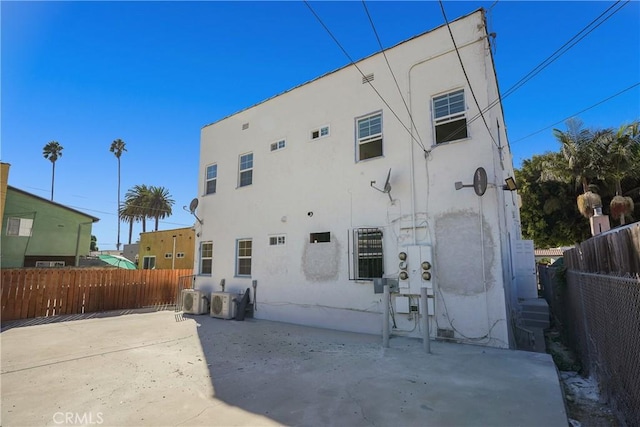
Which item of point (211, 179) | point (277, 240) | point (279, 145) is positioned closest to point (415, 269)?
point (277, 240)

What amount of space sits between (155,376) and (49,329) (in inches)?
236

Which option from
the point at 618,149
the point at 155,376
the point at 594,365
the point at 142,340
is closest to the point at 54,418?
the point at 155,376

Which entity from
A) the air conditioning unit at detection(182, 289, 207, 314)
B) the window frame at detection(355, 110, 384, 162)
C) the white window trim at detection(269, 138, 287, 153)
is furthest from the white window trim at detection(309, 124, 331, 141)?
the air conditioning unit at detection(182, 289, 207, 314)

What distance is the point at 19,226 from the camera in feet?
63.8

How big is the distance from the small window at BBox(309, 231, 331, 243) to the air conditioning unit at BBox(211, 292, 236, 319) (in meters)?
3.27

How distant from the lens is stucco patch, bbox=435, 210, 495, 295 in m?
6.65

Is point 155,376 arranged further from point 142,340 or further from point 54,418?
point 142,340

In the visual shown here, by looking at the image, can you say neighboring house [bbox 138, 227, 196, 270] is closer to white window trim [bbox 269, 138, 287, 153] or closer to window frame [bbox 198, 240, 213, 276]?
window frame [bbox 198, 240, 213, 276]

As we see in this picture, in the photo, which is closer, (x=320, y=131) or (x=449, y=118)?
(x=449, y=118)

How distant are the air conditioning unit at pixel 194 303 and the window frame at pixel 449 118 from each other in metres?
8.84

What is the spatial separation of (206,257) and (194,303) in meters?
1.93

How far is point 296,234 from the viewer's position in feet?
31.9

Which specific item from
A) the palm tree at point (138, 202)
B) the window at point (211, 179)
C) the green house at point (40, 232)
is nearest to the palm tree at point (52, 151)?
the palm tree at point (138, 202)

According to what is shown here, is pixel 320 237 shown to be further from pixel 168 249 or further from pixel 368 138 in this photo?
pixel 168 249
